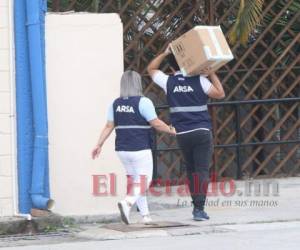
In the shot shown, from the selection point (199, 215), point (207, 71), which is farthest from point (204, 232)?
point (207, 71)

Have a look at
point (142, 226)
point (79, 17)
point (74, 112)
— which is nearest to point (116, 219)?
point (142, 226)

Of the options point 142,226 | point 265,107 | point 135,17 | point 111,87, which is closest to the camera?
point 142,226

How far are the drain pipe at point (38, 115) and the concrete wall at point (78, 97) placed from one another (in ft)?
0.54

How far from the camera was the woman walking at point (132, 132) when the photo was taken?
9062mm

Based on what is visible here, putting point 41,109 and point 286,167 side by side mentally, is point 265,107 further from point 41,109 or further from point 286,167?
point 41,109

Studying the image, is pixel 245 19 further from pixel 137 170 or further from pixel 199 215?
pixel 137 170

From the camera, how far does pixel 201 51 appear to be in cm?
924

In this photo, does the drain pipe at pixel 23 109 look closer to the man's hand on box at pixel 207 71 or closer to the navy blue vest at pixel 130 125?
the navy blue vest at pixel 130 125

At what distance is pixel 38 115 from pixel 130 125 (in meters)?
1.05

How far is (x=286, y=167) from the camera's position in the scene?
1374 cm

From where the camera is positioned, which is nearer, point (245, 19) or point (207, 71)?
point (207, 71)

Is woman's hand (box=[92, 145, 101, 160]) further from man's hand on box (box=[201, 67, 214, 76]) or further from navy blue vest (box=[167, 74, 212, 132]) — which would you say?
man's hand on box (box=[201, 67, 214, 76])

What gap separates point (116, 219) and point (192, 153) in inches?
47.2

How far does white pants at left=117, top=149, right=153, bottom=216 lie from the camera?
9.06 metres
